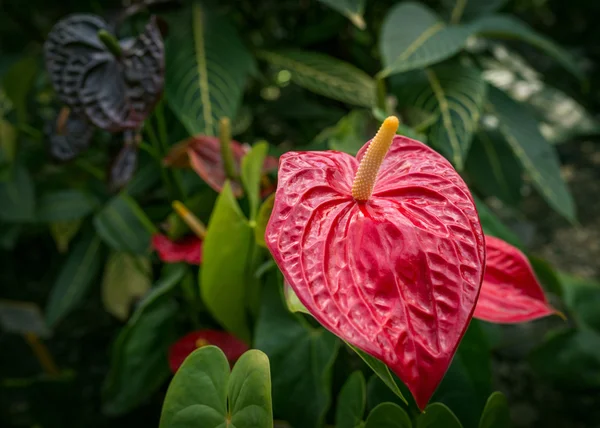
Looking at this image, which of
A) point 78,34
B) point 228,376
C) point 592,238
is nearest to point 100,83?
point 78,34

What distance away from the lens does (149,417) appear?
1061 mm

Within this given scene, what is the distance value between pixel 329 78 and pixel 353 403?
603mm

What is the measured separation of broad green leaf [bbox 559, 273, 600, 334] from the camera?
2.93 feet

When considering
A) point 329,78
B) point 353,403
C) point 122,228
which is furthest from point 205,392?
point 329,78

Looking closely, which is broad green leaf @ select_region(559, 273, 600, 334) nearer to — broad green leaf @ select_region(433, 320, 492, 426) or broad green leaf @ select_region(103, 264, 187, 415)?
broad green leaf @ select_region(433, 320, 492, 426)

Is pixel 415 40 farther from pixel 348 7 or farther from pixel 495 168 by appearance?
pixel 495 168

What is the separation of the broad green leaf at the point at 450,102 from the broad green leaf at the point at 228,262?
0.34 m

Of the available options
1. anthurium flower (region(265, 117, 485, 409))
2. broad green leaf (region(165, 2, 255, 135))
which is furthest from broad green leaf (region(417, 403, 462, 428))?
broad green leaf (region(165, 2, 255, 135))

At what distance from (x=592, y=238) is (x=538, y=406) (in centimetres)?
59

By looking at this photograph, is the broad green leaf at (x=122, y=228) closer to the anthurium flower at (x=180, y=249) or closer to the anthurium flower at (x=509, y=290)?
the anthurium flower at (x=180, y=249)

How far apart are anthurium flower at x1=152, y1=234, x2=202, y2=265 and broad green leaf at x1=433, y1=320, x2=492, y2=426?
0.31 m

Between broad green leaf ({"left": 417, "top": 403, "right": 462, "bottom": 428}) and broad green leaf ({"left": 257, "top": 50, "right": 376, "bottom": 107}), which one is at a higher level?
broad green leaf ({"left": 257, "top": 50, "right": 376, "bottom": 107})

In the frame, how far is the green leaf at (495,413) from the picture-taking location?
48 cm

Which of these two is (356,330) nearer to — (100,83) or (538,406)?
(100,83)
